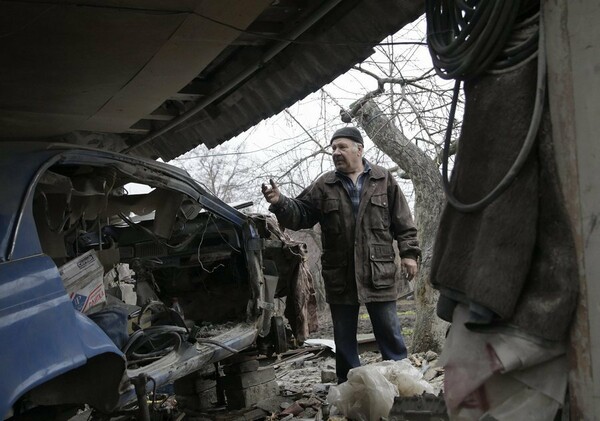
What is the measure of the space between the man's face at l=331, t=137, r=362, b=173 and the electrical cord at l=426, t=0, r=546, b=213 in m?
2.83

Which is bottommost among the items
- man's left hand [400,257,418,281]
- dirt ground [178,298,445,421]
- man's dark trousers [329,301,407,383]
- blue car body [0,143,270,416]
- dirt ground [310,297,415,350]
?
dirt ground [310,297,415,350]

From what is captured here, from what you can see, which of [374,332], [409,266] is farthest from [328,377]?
[409,266]

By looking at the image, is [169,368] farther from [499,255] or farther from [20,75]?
[499,255]

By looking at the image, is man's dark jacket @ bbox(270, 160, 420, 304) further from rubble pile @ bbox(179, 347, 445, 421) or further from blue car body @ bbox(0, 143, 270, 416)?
blue car body @ bbox(0, 143, 270, 416)

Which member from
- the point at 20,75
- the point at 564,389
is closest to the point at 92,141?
the point at 20,75

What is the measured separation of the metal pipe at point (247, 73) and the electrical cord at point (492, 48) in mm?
1807

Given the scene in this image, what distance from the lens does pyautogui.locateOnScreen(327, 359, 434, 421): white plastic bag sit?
430 centimetres

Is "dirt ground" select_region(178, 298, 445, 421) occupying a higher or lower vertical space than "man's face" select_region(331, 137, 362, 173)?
lower

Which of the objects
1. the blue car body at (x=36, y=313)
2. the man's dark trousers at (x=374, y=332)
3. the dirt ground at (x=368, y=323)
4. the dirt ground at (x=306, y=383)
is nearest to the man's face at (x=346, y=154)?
the man's dark trousers at (x=374, y=332)

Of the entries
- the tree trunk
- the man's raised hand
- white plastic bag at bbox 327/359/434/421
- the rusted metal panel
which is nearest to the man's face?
the man's raised hand

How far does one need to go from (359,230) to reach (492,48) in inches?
122

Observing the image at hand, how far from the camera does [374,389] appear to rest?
4.32 m

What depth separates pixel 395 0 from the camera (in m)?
3.92

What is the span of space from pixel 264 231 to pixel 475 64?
12.7 feet
